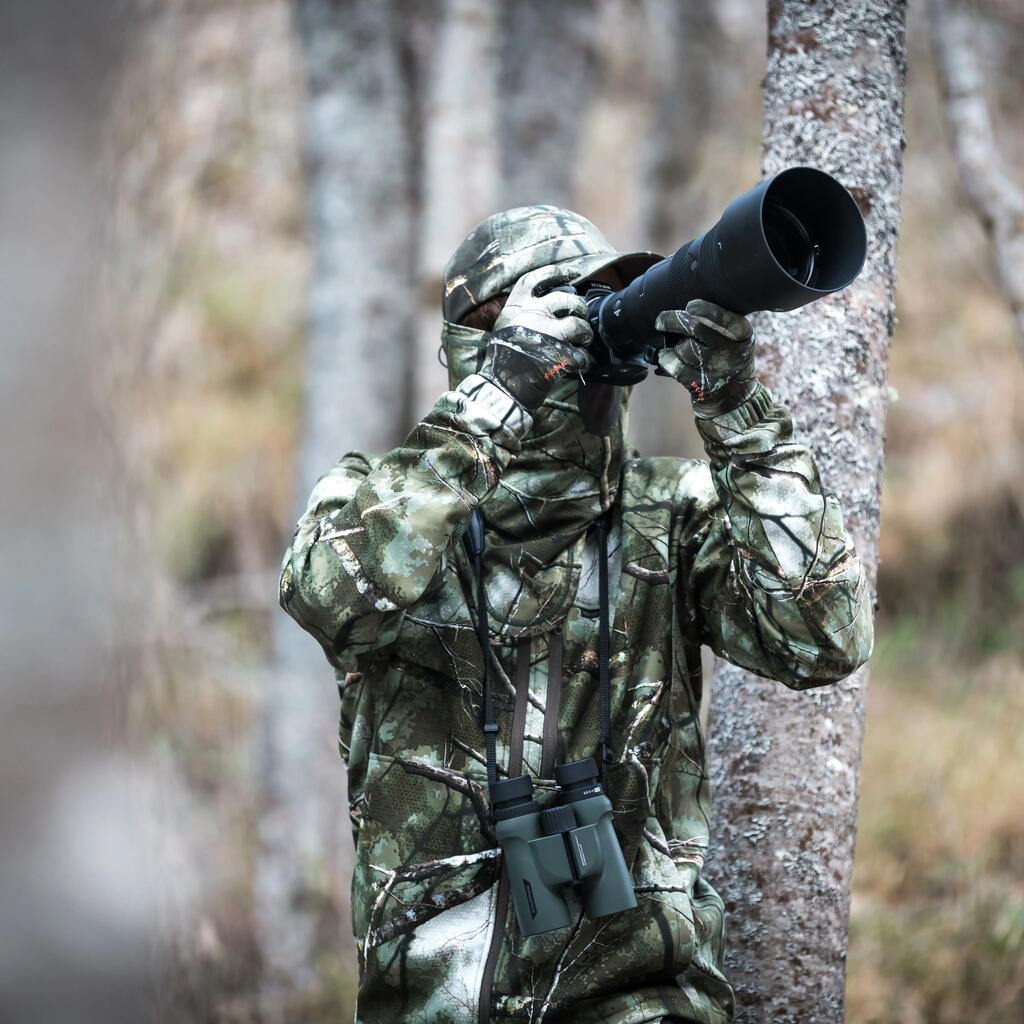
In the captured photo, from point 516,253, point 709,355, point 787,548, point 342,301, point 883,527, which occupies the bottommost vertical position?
point 883,527

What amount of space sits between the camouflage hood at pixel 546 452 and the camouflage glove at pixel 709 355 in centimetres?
23

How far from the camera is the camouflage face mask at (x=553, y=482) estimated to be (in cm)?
195

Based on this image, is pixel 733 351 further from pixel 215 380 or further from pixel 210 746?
pixel 215 380

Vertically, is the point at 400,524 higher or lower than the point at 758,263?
lower

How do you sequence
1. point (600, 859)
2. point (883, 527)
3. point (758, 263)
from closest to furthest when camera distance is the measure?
1. point (758, 263)
2. point (600, 859)
3. point (883, 527)

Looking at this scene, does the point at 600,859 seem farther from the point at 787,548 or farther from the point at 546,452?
the point at 546,452

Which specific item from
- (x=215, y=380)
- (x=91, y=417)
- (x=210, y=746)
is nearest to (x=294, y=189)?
(x=215, y=380)

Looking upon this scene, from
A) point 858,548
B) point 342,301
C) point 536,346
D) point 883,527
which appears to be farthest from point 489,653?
point 883,527

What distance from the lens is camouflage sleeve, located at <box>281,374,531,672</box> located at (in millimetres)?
1732

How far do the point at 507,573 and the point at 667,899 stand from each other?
550mm

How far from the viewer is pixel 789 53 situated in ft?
7.64

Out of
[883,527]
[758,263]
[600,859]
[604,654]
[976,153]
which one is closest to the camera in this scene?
[758,263]

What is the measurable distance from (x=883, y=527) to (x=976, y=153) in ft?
12.4

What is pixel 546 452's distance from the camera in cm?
197
